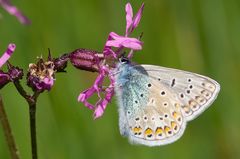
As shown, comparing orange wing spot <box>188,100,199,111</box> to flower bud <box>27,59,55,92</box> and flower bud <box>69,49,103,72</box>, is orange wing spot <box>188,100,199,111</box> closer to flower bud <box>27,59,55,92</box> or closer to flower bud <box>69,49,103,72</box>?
flower bud <box>69,49,103,72</box>

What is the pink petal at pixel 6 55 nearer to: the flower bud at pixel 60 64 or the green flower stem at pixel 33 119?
the green flower stem at pixel 33 119

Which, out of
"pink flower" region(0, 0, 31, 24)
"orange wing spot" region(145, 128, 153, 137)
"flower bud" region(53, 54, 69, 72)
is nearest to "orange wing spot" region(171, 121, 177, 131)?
"orange wing spot" region(145, 128, 153, 137)

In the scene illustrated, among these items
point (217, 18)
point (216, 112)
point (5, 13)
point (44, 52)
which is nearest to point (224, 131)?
point (216, 112)

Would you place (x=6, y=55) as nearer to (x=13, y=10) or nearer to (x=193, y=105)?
(x=13, y=10)

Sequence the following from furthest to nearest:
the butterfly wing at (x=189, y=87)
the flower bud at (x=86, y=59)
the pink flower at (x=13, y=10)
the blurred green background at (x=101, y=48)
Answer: the blurred green background at (x=101, y=48) < the flower bud at (x=86, y=59) < the butterfly wing at (x=189, y=87) < the pink flower at (x=13, y=10)

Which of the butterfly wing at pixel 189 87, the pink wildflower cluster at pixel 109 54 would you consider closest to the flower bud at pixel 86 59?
the pink wildflower cluster at pixel 109 54

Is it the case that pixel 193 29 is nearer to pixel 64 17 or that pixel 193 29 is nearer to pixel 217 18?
pixel 217 18
